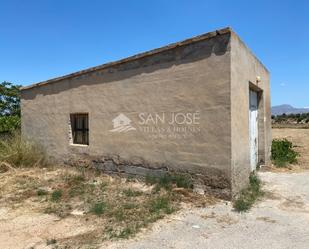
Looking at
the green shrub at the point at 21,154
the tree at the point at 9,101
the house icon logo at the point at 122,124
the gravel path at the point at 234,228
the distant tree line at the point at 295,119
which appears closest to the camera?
the gravel path at the point at 234,228

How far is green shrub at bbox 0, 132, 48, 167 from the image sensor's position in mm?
9086

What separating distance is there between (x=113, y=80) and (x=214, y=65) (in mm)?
2843

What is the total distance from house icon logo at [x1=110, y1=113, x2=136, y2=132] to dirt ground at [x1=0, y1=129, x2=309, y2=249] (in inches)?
98.4

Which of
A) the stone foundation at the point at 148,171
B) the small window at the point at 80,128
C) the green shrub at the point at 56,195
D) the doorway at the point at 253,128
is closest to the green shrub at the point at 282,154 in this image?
the doorway at the point at 253,128

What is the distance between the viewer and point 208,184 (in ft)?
20.4

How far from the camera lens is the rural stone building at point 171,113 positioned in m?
6.06

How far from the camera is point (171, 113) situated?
6785 mm

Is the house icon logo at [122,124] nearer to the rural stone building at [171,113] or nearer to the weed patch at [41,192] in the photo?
the rural stone building at [171,113]

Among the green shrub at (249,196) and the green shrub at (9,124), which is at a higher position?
the green shrub at (9,124)

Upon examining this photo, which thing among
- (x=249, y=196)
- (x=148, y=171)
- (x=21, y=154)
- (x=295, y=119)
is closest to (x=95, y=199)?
(x=148, y=171)

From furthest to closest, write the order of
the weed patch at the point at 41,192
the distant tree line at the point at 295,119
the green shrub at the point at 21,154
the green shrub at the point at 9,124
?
the distant tree line at the point at 295,119, the green shrub at the point at 9,124, the green shrub at the point at 21,154, the weed patch at the point at 41,192

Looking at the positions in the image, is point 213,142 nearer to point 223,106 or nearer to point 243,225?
point 223,106

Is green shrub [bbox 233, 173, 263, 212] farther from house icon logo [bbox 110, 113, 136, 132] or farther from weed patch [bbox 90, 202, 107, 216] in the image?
house icon logo [bbox 110, 113, 136, 132]

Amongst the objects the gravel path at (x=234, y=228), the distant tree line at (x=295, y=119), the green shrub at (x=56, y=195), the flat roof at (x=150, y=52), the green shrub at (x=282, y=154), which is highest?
the flat roof at (x=150, y=52)
